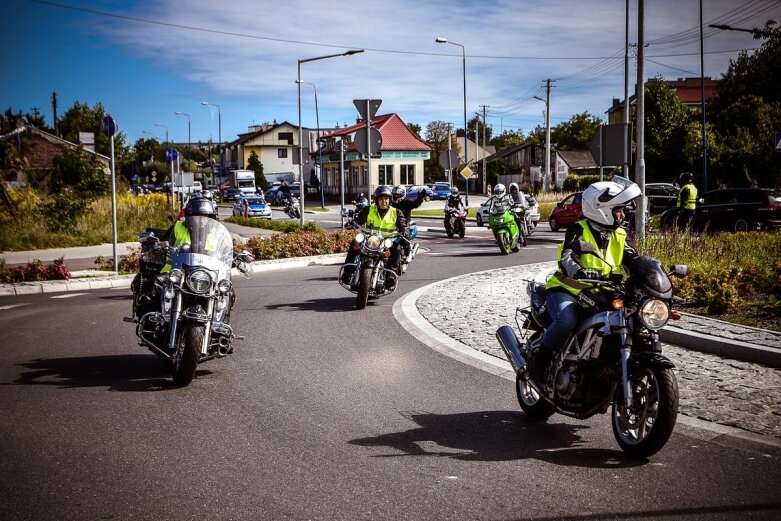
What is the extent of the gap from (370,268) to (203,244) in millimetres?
4452

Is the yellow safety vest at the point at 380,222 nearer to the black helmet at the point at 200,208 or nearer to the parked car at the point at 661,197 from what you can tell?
the black helmet at the point at 200,208

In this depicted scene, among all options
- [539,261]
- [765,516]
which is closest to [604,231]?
[765,516]

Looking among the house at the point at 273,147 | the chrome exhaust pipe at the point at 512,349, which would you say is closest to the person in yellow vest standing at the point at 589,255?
the chrome exhaust pipe at the point at 512,349

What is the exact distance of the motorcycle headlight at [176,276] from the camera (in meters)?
6.55

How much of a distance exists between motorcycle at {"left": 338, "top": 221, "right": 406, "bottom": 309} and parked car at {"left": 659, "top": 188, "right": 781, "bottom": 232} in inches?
566

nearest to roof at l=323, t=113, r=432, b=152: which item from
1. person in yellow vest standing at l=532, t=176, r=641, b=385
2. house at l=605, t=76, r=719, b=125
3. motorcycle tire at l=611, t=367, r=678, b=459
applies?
house at l=605, t=76, r=719, b=125

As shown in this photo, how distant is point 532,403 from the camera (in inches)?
222

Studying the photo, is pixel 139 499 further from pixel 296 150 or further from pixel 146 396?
pixel 296 150

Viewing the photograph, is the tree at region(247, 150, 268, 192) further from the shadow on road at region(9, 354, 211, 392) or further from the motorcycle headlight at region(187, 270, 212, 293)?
the motorcycle headlight at region(187, 270, 212, 293)

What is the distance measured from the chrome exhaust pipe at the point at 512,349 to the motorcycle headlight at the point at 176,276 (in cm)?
280

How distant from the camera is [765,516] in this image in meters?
3.87

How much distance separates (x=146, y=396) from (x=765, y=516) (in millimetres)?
4739

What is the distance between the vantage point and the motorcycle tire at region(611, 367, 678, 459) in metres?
4.32

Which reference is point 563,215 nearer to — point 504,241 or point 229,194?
point 504,241
